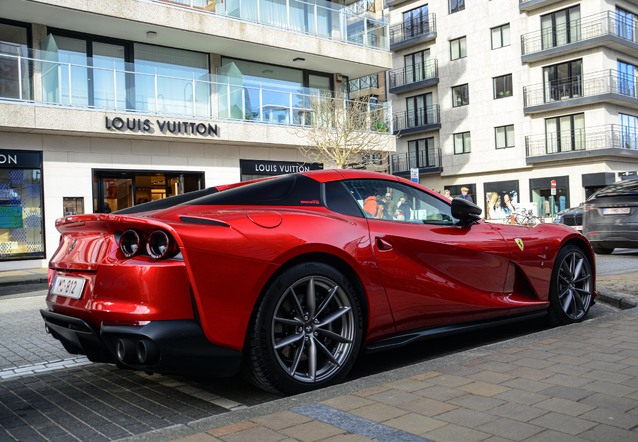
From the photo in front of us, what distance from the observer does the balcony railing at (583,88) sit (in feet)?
119

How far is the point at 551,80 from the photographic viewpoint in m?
39.3

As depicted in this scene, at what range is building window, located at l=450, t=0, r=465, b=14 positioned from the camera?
144ft

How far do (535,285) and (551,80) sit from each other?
3796 cm

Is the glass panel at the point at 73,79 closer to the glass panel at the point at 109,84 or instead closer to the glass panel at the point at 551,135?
the glass panel at the point at 109,84

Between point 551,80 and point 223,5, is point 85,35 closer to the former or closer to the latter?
point 223,5

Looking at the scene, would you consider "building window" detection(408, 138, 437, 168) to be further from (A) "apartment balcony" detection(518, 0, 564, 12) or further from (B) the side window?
(B) the side window

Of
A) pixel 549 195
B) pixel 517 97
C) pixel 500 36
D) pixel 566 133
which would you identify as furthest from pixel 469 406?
pixel 500 36

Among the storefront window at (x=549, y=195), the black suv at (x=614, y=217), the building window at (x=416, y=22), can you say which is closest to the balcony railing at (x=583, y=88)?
the storefront window at (x=549, y=195)

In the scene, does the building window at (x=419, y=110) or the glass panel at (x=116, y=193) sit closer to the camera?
the glass panel at (x=116, y=193)

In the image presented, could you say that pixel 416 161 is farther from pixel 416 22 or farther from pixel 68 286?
pixel 68 286

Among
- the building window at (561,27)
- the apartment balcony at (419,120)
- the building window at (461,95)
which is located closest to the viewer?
the building window at (561,27)

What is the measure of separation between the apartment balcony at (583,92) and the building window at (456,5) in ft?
27.6

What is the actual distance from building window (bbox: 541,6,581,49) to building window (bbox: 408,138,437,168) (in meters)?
11.4

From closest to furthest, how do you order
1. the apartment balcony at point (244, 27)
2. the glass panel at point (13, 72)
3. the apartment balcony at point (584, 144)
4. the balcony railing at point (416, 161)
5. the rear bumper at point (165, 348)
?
the rear bumper at point (165, 348)
the glass panel at point (13, 72)
the apartment balcony at point (244, 27)
the apartment balcony at point (584, 144)
the balcony railing at point (416, 161)
